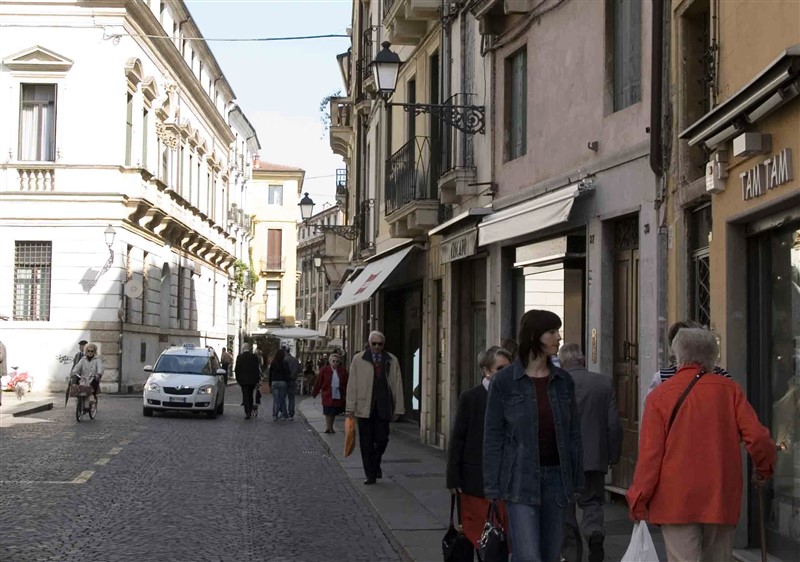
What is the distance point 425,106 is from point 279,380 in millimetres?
12237

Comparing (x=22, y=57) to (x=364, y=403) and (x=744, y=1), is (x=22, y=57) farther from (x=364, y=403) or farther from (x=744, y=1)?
(x=744, y=1)

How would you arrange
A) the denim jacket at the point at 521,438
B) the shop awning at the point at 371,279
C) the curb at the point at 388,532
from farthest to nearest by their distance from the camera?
the shop awning at the point at 371,279
the curb at the point at 388,532
the denim jacket at the point at 521,438

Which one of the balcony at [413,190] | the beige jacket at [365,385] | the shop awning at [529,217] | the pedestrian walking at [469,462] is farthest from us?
the balcony at [413,190]

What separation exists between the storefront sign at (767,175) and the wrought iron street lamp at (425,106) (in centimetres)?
811

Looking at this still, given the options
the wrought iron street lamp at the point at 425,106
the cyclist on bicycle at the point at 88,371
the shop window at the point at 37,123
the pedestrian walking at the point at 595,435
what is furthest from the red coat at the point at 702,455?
the shop window at the point at 37,123

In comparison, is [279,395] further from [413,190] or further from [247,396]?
[413,190]

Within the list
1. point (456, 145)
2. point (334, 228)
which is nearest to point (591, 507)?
point (456, 145)

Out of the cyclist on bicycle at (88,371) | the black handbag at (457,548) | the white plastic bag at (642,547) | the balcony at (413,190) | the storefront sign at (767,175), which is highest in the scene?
the balcony at (413,190)

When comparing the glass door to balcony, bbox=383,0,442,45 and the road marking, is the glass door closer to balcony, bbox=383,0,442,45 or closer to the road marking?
the road marking

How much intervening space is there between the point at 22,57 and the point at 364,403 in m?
27.8

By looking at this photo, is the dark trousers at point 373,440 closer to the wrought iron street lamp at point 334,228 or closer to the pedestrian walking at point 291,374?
the pedestrian walking at point 291,374

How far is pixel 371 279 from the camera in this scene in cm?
2500

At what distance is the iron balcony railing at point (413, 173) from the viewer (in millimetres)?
20750

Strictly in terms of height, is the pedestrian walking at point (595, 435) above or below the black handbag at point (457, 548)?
above
